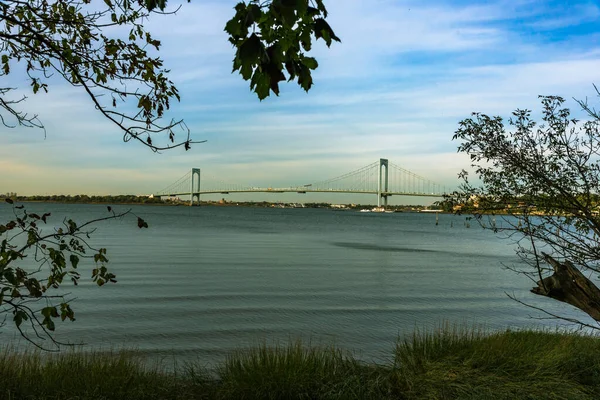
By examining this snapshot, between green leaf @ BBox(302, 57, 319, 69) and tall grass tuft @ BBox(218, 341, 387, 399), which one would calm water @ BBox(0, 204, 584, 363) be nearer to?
tall grass tuft @ BBox(218, 341, 387, 399)

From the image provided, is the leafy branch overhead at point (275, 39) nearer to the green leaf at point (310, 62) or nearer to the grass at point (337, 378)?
the green leaf at point (310, 62)

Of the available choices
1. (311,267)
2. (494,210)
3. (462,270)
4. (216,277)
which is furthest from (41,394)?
(462,270)

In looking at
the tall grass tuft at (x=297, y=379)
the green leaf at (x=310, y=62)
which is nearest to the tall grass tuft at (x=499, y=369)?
the tall grass tuft at (x=297, y=379)

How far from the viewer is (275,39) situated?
6.38ft

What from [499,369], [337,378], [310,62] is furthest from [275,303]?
[310,62]

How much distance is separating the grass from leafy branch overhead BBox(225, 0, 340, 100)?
3342mm

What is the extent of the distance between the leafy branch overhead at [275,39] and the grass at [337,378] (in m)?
3.34

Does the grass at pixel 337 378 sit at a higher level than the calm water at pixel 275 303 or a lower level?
higher

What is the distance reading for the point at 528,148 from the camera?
5336 millimetres

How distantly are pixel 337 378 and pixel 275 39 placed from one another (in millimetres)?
→ 3851

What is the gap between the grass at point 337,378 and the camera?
4453 mm

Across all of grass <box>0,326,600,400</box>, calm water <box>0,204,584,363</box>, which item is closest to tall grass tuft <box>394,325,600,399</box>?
grass <box>0,326,600,400</box>

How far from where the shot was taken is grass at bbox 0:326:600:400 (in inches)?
175

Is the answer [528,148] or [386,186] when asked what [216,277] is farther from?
[386,186]
